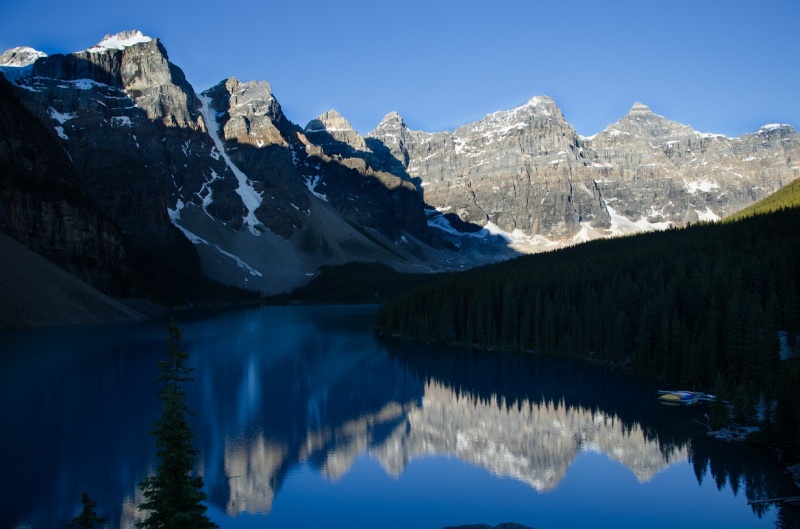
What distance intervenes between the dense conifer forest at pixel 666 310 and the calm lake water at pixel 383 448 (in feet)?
12.0

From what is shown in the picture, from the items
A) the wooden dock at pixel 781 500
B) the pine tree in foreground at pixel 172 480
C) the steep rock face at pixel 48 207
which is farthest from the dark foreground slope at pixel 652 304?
the steep rock face at pixel 48 207

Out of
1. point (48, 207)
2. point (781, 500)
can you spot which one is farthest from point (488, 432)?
point (48, 207)

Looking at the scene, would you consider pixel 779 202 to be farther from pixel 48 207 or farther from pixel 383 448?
pixel 48 207

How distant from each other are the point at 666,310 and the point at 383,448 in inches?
1346

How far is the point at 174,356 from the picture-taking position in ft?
60.1

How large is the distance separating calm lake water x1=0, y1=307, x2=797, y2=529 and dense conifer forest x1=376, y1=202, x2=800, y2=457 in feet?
12.0

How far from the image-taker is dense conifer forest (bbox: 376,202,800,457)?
147 feet

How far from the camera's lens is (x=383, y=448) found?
37125 mm

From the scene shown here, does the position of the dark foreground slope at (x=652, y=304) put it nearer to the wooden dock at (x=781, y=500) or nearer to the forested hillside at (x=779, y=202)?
the forested hillside at (x=779, y=202)

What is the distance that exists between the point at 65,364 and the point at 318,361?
23.5m

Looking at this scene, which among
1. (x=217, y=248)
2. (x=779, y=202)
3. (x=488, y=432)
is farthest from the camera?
(x=217, y=248)

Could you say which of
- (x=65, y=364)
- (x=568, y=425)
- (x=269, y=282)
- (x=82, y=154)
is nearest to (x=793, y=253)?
(x=568, y=425)

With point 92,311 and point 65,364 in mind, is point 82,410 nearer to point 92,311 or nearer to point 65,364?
point 65,364

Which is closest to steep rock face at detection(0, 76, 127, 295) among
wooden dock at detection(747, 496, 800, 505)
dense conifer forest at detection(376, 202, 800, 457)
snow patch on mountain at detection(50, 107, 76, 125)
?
dense conifer forest at detection(376, 202, 800, 457)
